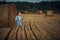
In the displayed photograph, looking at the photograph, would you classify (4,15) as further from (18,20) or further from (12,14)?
(18,20)

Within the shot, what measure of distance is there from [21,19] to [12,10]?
70cm

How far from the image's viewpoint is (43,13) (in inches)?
364

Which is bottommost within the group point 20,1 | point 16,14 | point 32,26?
point 32,26

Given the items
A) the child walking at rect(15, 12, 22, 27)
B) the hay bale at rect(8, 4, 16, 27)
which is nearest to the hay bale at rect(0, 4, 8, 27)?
the hay bale at rect(8, 4, 16, 27)

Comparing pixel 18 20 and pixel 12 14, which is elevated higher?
pixel 12 14

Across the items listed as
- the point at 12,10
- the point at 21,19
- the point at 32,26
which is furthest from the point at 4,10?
the point at 32,26

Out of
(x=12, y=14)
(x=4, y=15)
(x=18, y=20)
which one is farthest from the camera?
(x=12, y=14)

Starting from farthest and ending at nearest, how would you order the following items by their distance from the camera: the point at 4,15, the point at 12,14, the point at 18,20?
the point at 12,14 → the point at 4,15 → the point at 18,20

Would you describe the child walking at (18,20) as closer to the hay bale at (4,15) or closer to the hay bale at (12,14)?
the hay bale at (12,14)

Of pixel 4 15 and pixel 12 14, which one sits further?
pixel 12 14

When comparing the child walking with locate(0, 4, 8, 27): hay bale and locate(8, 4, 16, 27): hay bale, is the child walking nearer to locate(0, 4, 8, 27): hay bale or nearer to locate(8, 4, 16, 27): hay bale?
locate(8, 4, 16, 27): hay bale

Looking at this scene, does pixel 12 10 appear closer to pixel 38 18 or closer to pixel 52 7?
pixel 38 18

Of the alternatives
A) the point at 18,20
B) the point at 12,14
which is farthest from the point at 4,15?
the point at 18,20

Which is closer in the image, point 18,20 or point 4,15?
point 18,20
